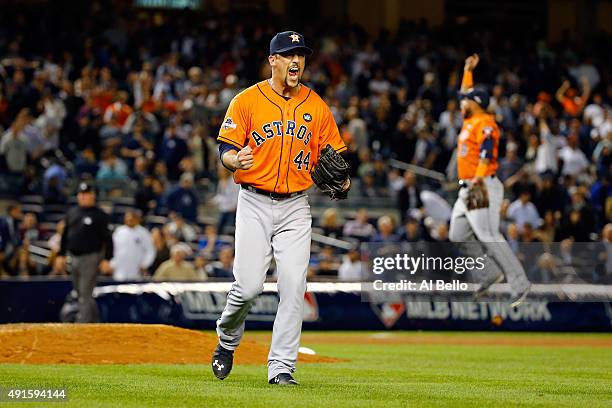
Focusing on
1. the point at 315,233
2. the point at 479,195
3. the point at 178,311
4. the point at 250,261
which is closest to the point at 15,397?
the point at 250,261

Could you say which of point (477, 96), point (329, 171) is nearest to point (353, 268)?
point (477, 96)

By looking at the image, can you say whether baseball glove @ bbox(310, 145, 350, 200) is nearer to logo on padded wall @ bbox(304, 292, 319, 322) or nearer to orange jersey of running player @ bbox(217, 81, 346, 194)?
orange jersey of running player @ bbox(217, 81, 346, 194)

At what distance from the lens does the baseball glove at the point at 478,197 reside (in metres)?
13.3

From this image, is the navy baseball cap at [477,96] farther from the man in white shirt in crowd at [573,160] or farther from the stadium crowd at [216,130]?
the man in white shirt in crowd at [573,160]

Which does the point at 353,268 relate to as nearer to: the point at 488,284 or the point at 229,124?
the point at 488,284

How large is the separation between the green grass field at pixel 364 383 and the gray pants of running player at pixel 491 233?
97 cm

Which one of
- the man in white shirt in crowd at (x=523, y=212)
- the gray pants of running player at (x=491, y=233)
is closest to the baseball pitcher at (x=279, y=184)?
the gray pants of running player at (x=491, y=233)

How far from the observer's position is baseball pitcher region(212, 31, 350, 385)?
8414 mm

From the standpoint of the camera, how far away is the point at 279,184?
8430 mm

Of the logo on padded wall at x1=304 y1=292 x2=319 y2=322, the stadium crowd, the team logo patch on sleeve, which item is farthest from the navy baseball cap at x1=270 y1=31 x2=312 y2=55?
the logo on padded wall at x1=304 y1=292 x2=319 y2=322

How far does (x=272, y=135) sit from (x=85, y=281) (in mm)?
8848

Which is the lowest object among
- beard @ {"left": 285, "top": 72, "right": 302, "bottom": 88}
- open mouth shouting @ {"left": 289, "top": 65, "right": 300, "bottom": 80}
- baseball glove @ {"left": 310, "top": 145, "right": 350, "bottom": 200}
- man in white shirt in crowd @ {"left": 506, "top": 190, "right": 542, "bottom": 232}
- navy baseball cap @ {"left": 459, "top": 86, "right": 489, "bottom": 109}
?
man in white shirt in crowd @ {"left": 506, "top": 190, "right": 542, "bottom": 232}

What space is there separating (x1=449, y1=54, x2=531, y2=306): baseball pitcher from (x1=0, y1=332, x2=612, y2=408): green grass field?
3.53ft

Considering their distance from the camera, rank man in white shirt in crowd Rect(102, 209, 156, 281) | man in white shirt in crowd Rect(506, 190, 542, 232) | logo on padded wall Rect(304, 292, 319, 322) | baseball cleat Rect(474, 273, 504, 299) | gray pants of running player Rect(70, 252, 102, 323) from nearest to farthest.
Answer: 1. baseball cleat Rect(474, 273, 504, 299)
2. gray pants of running player Rect(70, 252, 102, 323)
3. logo on padded wall Rect(304, 292, 319, 322)
4. man in white shirt in crowd Rect(102, 209, 156, 281)
5. man in white shirt in crowd Rect(506, 190, 542, 232)
